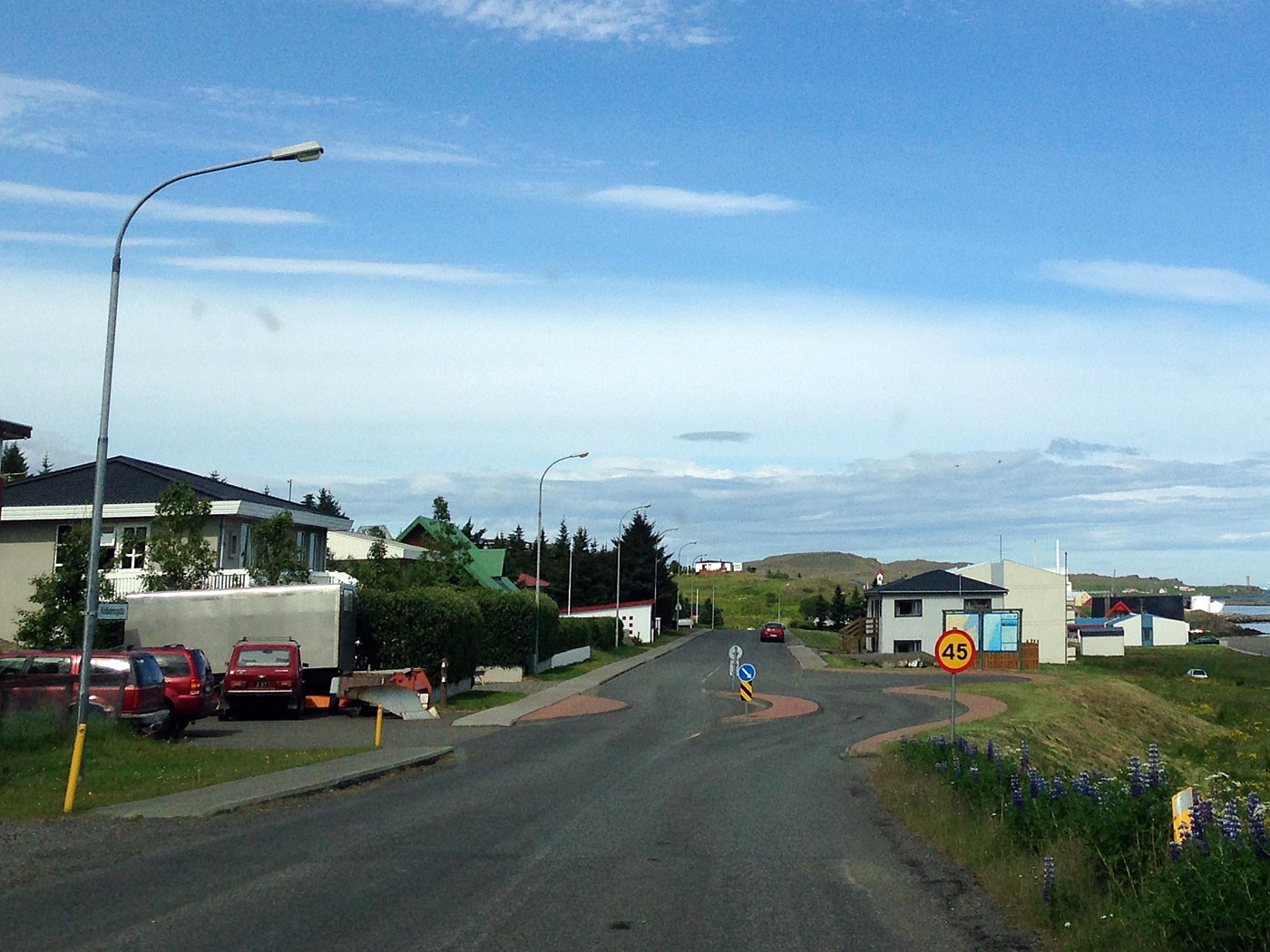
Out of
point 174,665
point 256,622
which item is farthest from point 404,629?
point 174,665

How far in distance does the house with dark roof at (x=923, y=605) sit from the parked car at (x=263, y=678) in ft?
171

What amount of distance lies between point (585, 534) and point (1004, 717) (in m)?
97.5

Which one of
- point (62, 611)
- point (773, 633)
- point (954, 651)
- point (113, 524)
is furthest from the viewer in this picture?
point (773, 633)

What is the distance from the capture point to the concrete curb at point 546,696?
30.2 m

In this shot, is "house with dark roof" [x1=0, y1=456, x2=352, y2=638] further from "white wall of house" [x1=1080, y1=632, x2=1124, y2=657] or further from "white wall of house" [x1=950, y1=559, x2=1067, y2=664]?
"white wall of house" [x1=1080, y1=632, x2=1124, y2=657]

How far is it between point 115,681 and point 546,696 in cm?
1931

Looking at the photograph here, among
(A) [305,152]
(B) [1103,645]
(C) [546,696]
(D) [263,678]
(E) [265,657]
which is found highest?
(A) [305,152]

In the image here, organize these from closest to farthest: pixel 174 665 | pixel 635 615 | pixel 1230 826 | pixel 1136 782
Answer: pixel 1230 826 → pixel 1136 782 → pixel 174 665 → pixel 635 615

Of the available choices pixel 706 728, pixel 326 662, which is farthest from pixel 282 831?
pixel 326 662

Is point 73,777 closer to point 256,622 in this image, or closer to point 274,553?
point 256,622

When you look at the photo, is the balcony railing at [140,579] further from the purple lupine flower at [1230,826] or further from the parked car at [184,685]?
the purple lupine flower at [1230,826]

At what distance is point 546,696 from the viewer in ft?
130

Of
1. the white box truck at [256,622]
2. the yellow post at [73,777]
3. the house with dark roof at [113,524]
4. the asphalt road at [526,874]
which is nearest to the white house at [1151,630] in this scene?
the house with dark roof at [113,524]

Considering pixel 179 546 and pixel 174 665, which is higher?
pixel 179 546
